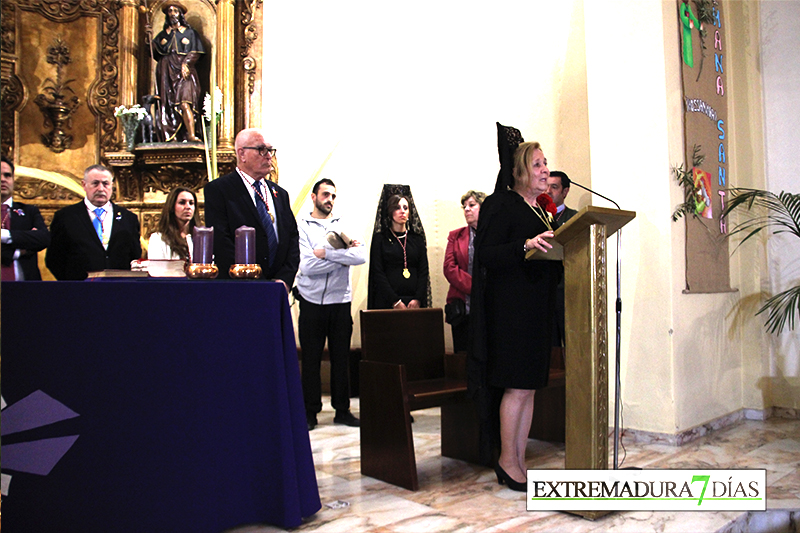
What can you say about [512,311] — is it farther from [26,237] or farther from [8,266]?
[8,266]

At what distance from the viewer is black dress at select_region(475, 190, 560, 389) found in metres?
2.60

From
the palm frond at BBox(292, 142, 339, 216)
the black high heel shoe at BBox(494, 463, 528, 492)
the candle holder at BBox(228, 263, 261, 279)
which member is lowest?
the black high heel shoe at BBox(494, 463, 528, 492)

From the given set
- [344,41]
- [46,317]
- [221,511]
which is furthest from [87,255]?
[344,41]

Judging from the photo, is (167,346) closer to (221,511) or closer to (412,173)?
(221,511)

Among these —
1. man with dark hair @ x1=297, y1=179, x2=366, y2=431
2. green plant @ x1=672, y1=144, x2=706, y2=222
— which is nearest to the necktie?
man with dark hair @ x1=297, y1=179, x2=366, y2=431

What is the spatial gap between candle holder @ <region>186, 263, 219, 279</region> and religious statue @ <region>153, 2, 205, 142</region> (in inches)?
157

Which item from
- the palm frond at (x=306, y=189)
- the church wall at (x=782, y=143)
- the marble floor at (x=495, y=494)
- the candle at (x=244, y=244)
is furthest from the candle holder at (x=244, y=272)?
the church wall at (x=782, y=143)

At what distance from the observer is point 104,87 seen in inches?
243

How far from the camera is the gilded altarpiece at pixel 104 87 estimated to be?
5.96m

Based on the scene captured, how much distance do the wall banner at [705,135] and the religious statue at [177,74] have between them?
13.7 feet

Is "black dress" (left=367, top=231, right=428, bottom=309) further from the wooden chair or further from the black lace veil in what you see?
the black lace veil

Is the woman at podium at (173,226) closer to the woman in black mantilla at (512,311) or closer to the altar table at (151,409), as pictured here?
the altar table at (151,409)

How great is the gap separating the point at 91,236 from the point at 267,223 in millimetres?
1288

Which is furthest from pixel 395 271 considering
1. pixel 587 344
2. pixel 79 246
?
pixel 587 344
